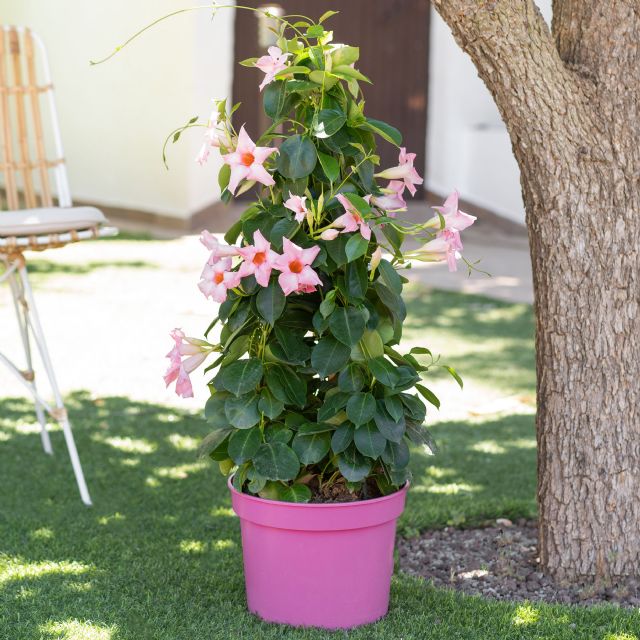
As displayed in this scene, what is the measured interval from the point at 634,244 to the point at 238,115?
27.3 feet

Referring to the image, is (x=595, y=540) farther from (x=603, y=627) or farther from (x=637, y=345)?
(x=637, y=345)

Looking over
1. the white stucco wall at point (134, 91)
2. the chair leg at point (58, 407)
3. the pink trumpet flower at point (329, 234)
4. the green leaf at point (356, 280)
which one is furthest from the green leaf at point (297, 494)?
the white stucco wall at point (134, 91)

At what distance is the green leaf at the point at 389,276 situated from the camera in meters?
2.36

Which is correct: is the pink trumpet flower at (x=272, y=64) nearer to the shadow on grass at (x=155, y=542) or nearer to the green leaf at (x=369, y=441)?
the green leaf at (x=369, y=441)

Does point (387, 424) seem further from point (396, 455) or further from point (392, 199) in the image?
point (392, 199)

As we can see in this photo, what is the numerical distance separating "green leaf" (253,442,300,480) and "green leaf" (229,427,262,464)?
0.02 m

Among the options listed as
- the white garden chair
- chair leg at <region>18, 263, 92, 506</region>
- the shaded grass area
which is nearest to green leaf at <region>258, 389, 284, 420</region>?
the white garden chair

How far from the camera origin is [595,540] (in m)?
2.74

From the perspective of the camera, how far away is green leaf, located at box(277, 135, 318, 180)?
7.59 ft

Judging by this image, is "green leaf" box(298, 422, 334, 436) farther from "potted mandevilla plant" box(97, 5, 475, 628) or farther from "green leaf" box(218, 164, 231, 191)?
"green leaf" box(218, 164, 231, 191)

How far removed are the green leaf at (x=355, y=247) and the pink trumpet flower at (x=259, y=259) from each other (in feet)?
0.49

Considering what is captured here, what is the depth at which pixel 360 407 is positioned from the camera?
235 cm

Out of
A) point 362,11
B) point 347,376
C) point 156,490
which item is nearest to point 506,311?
point 156,490

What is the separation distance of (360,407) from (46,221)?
119 centimetres
